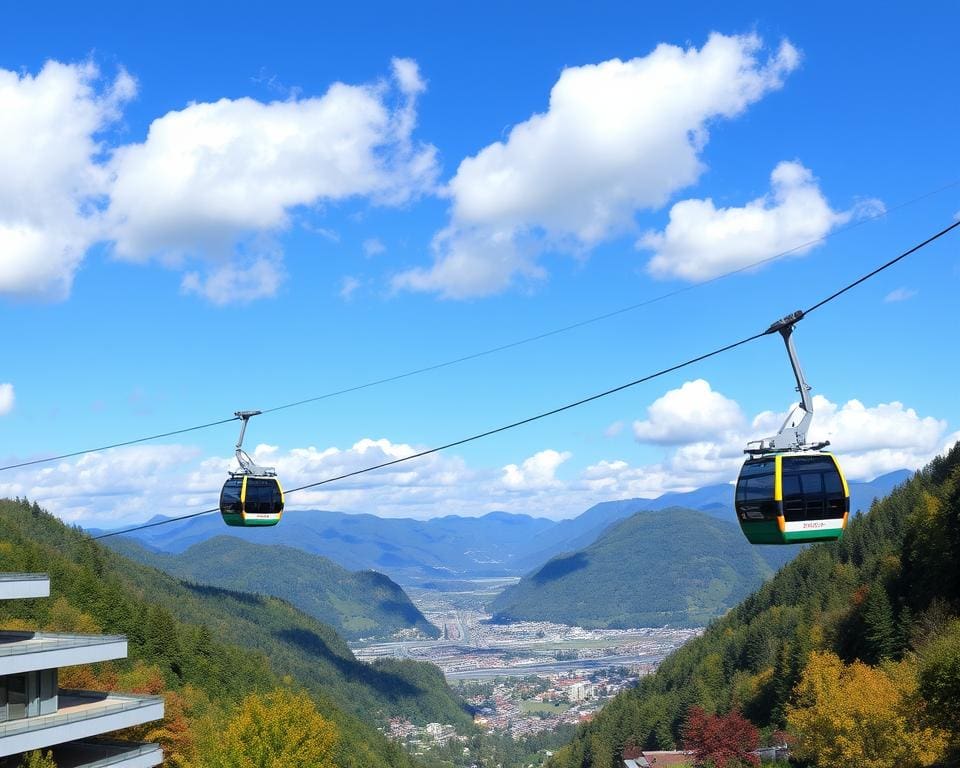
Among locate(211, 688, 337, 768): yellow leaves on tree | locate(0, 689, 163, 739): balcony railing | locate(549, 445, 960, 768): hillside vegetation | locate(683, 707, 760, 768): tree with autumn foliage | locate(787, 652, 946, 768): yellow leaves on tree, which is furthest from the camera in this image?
locate(683, 707, 760, 768): tree with autumn foliage

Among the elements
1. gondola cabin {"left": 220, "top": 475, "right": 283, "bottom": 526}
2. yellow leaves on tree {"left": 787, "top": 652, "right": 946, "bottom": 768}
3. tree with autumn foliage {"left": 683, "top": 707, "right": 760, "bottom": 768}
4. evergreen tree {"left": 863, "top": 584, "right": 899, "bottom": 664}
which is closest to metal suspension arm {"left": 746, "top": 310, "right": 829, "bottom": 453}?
gondola cabin {"left": 220, "top": 475, "right": 283, "bottom": 526}

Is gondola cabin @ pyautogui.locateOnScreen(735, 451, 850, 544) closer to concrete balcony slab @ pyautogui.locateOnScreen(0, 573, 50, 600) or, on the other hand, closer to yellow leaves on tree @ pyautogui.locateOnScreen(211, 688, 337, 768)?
concrete balcony slab @ pyautogui.locateOnScreen(0, 573, 50, 600)

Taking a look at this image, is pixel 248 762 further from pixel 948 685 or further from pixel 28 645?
pixel 948 685

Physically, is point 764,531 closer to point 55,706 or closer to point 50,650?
point 50,650

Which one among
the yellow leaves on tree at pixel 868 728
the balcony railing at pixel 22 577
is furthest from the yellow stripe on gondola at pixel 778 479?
the yellow leaves on tree at pixel 868 728

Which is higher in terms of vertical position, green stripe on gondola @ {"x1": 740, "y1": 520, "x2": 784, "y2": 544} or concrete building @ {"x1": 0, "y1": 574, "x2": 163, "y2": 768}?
green stripe on gondola @ {"x1": 740, "y1": 520, "x2": 784, "y2": 544}

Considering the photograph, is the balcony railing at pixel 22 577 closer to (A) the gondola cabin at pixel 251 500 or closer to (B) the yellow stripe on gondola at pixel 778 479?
(A) the gondola cabin at pixel 251 500
